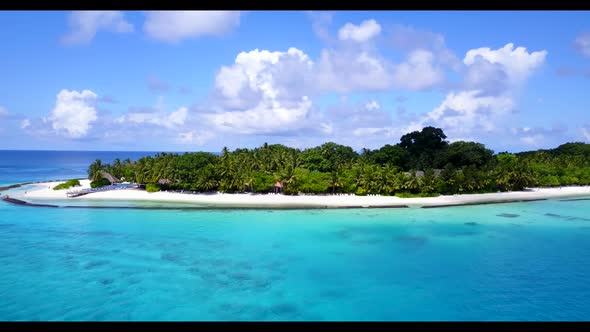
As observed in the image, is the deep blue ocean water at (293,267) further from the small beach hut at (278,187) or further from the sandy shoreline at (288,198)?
the small beach hut at (278,187)

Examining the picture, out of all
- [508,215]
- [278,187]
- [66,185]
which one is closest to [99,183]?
[66,185]

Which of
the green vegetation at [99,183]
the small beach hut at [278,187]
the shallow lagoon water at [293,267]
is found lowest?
the shallow lagoon water at [293,267]

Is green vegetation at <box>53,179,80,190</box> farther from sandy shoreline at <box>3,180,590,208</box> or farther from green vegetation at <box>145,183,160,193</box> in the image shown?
green vegetation at <box>145,183,160,193</box>

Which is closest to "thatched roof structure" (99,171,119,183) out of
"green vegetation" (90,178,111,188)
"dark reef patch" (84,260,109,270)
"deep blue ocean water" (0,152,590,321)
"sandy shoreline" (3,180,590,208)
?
"green vegetation" (90,178,111,188)

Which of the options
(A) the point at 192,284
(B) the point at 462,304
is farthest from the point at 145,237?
(B) the point at 462,304

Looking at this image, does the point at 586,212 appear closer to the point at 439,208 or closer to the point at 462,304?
the point at 439,208

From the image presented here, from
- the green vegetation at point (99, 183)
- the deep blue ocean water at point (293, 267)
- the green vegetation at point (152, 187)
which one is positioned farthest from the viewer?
the green vegetation at point (99, 183)

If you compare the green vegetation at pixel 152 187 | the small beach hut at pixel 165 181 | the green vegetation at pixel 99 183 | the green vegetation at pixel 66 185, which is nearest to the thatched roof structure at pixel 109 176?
the green vegetation at pixel 99 183

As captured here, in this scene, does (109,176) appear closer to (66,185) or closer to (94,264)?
(66,185)
